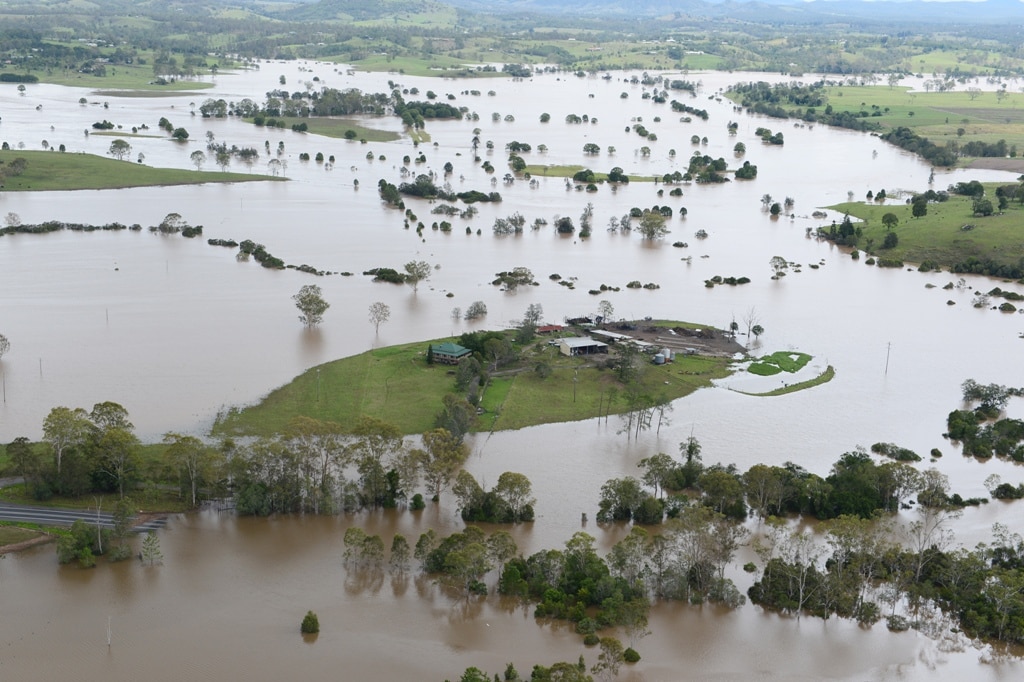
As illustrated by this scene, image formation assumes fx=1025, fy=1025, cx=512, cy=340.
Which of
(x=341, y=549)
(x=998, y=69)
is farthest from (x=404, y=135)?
(x=998, y=69)

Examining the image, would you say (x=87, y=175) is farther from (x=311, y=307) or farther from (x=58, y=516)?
(x=58, y=516)

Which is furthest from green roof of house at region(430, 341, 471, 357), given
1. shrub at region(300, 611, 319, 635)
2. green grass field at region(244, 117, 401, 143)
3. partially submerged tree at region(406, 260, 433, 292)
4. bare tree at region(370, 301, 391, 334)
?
green grass field at region(244, 117, 401, 143)

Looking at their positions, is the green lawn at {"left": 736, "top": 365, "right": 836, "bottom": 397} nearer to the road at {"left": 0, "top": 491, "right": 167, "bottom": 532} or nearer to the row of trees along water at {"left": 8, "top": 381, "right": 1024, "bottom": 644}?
the row of trees along water at {"left": 8, "top": 381, "right": 1024, "bottom": 644}

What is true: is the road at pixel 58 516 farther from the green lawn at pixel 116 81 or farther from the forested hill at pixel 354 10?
the forested hill at pixel 354 10

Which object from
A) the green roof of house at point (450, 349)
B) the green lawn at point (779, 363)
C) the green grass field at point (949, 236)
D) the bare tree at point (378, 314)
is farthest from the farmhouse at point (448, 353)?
the green grass field at point (949, 236)

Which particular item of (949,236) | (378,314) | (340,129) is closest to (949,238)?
(949,236)

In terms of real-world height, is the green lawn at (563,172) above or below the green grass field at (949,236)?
above

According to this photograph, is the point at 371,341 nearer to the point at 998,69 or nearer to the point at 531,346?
the point at 531,346
